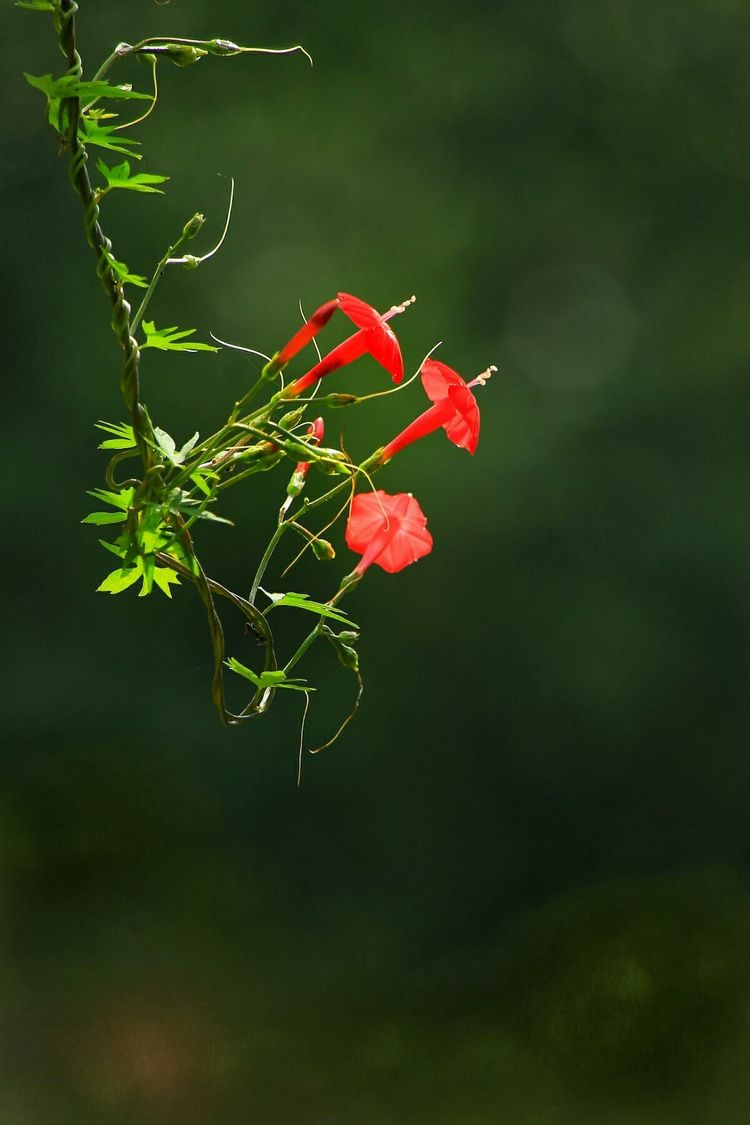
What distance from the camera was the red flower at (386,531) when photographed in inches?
24.5

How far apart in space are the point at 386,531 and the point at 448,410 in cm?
9

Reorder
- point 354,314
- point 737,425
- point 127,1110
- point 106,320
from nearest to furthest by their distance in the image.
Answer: point 354,314 → point 127,1110 → point 106,320 → point 737,425

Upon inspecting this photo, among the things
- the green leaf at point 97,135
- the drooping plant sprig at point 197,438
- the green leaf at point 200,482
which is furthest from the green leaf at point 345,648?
the green leaf at point 97,135

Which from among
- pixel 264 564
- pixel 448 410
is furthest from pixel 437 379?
pixel 264 564

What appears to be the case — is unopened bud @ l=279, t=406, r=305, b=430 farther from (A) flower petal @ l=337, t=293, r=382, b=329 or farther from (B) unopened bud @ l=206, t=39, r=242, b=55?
(B) unopened bud @ l=206, t=39, r=242, b=55

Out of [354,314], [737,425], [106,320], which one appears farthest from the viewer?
[737,425]

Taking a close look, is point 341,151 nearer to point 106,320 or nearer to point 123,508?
point 106,320

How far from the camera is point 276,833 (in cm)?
359

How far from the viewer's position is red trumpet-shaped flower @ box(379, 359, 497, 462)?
2.11 feet

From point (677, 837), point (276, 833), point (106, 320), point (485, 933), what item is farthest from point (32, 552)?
point (677, 837)

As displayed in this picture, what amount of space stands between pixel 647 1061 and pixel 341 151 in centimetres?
247

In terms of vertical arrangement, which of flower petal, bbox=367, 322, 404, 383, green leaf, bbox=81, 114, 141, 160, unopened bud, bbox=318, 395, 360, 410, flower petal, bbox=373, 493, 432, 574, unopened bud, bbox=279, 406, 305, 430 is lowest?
flower petal, bbox=373, 493, 432, 574

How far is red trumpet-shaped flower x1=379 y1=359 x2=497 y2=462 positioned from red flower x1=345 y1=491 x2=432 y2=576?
0.04 meters

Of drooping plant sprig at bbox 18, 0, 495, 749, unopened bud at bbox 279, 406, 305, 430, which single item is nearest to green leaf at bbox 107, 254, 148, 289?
drooping plant sprig at bbox 18, 0, 495, 749
